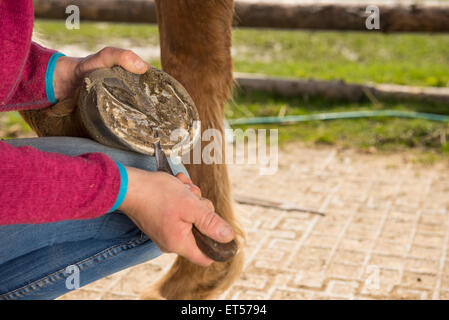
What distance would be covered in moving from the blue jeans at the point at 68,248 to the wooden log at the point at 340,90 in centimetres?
303

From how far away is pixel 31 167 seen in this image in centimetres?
85

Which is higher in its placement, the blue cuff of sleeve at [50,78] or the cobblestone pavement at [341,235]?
the blue cuff of sleeve at [50,78]

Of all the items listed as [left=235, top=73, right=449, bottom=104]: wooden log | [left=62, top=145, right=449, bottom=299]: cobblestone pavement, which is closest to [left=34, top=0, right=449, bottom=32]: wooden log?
[left=235, top=73, right=449, bottom=104]: wooden log

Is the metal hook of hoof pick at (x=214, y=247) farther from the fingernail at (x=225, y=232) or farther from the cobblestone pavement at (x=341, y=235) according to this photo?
the cobblestone pavement at (x=341, y=235)

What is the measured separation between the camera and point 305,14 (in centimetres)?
387

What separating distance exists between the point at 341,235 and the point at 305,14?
6.72ft

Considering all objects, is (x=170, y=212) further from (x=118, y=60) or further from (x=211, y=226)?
(x=118, y=60)

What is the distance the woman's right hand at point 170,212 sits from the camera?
927mm

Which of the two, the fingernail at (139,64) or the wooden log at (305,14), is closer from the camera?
the fingernail at (139,64)

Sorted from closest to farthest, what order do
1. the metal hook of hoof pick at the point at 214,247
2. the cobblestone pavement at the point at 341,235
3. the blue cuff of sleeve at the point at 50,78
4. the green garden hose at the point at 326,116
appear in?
1. the metal hook of hoof pick at the point at 214,247
2. the blue cuff of sleeve at the point at 50,78
3. the cobblestone pavement at the point at 341,235
4. the green garden hose at the point at 326,116

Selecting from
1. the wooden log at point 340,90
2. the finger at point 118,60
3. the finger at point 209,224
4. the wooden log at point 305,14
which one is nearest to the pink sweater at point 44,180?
the finger at point 209,224

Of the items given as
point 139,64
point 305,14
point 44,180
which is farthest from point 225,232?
point 305,14

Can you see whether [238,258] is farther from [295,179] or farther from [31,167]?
[295,179]
